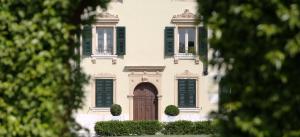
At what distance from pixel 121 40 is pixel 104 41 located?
42.8 inches

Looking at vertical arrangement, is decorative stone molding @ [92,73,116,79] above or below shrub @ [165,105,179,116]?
above

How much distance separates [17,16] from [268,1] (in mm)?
3078


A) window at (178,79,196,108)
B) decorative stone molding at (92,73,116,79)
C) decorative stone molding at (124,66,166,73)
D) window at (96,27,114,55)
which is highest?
window at (96,27,114,55)

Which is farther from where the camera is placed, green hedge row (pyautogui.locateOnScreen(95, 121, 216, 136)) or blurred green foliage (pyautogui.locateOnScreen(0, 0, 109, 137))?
green hedge row (pyautogui.locateOnScreen(95, 121, 216, 136))

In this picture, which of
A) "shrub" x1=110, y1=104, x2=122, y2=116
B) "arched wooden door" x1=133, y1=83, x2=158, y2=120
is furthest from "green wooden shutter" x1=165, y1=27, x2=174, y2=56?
"shrub" x1=110, y1=104, x2=122, y2=116

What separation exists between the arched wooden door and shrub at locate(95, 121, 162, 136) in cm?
510

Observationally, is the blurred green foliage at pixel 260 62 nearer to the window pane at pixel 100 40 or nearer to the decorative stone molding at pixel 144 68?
the decorative stone molding at pixel 144 68

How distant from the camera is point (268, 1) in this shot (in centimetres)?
609

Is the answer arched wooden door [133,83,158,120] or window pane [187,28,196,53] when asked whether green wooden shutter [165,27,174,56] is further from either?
arched wooden door [133,83,158,120]

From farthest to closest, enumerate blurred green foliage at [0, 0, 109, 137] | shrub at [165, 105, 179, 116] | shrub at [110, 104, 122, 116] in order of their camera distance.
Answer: shrub at [165, 105, 179, 116] < shrub at [110, 104, 122, 116] < blurred green foliage at [0, 0, 109, 137]

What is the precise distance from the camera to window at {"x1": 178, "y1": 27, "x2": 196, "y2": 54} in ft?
127

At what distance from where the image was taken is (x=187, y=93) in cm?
3856

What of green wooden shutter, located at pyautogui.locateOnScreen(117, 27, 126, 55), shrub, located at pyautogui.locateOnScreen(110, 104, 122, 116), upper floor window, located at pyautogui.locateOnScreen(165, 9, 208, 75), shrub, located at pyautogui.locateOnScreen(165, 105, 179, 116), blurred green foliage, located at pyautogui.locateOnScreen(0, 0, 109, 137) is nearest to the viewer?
blurred green foliage, located at pyautogui.locateOnScreen(0, 0, 109, 137)

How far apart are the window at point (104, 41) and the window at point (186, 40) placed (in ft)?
13.0
